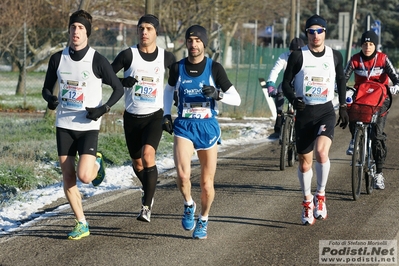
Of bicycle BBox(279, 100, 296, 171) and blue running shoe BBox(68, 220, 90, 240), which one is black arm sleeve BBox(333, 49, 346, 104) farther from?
bicycle BBox(279, 100, 296, 171)

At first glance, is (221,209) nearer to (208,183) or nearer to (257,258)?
(208,183)

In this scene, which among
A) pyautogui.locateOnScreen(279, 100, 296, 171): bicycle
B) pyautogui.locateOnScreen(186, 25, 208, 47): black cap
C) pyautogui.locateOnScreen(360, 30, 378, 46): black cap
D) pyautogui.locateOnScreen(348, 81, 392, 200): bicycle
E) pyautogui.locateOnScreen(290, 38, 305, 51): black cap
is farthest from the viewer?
pyautogui.locateOnScreen(290, 38, 305, 51): black cap

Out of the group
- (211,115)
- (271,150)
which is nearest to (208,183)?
(211,115)

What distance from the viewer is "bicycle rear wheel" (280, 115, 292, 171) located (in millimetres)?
12758

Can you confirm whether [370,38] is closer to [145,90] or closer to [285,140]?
[285,140]

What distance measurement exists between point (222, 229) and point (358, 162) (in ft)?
8.76

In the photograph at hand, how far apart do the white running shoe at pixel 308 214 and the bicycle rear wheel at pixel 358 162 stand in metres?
1.51

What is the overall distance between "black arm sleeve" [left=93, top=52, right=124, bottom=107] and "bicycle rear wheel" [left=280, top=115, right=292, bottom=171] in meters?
5.00

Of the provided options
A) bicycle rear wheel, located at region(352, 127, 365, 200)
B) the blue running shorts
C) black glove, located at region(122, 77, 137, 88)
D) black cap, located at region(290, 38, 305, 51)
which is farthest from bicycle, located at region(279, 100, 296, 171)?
the blue running shorts

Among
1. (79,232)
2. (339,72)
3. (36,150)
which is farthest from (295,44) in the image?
(79,232)

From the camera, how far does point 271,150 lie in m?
15.4

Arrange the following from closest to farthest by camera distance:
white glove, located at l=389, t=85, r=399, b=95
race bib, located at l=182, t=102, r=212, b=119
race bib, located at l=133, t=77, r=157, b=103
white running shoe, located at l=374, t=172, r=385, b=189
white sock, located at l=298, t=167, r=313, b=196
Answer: race bib, located at l=182, t=102, r=212, b=119 → race bib, located at l=133, t=77, r=157, b=103 → white sock, located at l=298, t=167, r=313, b=196 → white glove, located at l=389, t=85, r=399, b=95 → white running shoe, located at l=374, t=172, r=385, b=189

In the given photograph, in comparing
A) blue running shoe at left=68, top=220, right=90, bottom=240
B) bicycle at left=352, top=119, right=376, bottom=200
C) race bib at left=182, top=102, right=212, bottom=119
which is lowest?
blue running shoe at left=68, top=220, right=90, bottom=240

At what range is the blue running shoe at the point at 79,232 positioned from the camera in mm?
7969
